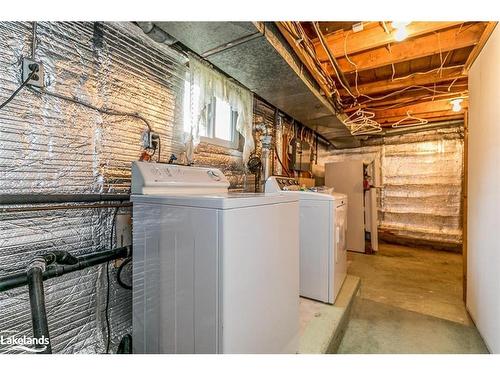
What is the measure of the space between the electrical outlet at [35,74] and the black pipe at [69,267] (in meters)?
0.85

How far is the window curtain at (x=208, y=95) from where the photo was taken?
6.36ft

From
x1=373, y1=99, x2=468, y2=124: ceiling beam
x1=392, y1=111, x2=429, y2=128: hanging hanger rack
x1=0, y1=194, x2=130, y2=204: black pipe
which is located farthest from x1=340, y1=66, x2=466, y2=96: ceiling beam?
x1=0, y1=194, x2=130, y2=204: black pipe

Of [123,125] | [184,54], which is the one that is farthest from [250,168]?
[123,125]

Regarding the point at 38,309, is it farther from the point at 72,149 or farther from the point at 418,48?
the point at 418,48

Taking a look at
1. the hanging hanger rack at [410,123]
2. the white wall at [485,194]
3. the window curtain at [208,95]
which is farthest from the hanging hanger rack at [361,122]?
the window curtain at [208,95]

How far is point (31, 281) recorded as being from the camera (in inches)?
39.2

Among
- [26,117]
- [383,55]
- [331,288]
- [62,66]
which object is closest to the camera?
[26,117]

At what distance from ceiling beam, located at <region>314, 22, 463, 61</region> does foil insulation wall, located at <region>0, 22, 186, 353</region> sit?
179 cm

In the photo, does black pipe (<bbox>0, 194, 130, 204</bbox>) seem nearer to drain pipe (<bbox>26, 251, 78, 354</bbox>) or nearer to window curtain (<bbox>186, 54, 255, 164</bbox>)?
drain pipe (<bbox>26, 251, 78, 354</bbox>)

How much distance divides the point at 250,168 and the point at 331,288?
1.44m

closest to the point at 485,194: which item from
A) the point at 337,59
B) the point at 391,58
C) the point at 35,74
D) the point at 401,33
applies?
the point at 401,33

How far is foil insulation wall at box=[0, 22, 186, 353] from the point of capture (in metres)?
1.07

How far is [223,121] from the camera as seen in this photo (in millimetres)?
2396
